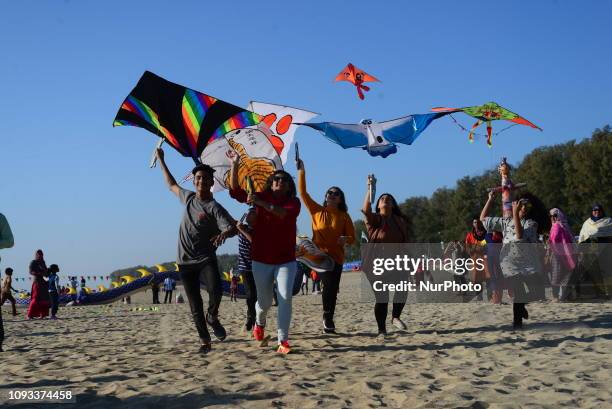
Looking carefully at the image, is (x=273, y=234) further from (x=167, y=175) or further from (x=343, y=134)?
(x=343, y=134)

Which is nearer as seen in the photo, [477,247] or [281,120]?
[281,120]

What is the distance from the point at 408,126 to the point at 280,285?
447 cm

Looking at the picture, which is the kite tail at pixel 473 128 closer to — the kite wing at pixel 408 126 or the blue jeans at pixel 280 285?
the kite wing at pixel 408 126

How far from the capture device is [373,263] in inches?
273

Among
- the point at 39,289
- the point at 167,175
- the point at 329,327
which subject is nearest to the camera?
the point at 167,175

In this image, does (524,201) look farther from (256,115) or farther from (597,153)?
(597,153)

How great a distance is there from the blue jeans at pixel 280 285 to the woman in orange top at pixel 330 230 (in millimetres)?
1161

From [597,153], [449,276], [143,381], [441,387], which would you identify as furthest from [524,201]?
[597,153]

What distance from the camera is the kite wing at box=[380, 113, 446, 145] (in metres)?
9.15

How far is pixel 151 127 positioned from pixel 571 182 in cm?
4376

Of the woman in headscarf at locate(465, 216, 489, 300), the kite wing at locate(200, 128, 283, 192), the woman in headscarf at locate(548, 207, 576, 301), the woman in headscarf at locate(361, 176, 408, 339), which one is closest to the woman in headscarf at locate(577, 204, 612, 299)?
the woman in headscarf at locate(548, 207, 576, 301)

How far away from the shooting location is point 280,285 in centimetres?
564

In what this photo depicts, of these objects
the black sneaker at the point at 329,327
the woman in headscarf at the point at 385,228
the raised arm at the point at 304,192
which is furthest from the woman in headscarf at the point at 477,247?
the raised arm at the point at 304,192

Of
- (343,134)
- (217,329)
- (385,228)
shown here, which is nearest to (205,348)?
(217,329)
